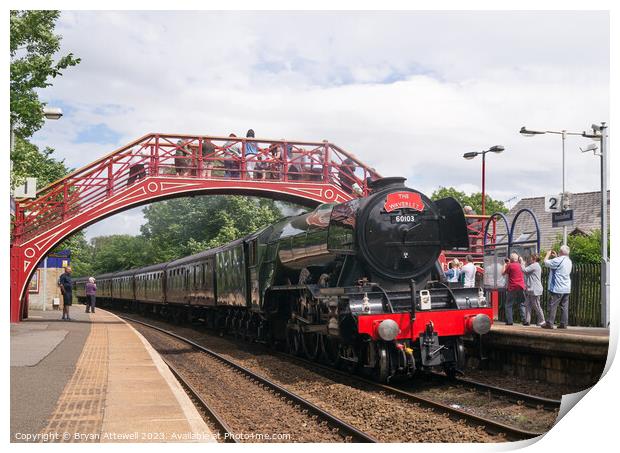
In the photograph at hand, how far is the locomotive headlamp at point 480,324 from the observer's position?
9344 millimetres

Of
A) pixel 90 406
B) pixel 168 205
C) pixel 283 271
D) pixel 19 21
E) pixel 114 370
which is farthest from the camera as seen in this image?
pixel 168 205

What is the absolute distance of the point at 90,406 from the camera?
7332 mm

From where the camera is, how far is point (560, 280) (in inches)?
365

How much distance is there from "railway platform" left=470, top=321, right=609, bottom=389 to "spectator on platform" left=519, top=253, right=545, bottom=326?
22cm

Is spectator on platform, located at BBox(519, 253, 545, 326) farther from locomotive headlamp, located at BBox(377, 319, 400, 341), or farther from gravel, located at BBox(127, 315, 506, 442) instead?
gravel, located at BBox(127, 315, 506, 442)

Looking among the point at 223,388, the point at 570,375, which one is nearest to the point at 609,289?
the point at 570,375

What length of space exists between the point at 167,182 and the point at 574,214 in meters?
9.33

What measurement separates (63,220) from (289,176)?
4.47 m

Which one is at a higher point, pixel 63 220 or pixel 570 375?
pixel 63 220

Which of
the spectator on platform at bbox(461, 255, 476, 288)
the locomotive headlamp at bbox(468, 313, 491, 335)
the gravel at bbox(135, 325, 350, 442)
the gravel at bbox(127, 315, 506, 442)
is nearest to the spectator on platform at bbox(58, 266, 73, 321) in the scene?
the gravel at bbox(135, 325, 350, 442)

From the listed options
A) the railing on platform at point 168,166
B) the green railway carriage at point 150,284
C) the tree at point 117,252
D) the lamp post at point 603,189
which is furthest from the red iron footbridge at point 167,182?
the green railway carriage at point 150,284

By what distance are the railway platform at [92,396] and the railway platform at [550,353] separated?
15.1 ft

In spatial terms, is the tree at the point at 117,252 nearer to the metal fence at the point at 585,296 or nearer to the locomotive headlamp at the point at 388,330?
the locomotive headlamp at the point at 388,330

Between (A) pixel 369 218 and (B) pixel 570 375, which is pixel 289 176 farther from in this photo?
(B) pixel 570 375
